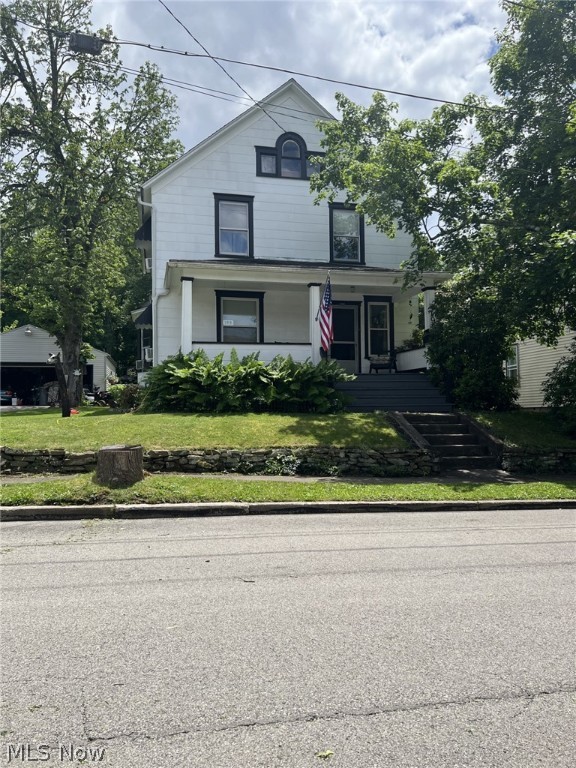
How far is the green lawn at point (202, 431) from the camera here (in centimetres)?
1197

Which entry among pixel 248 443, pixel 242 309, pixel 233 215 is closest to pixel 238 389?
pixel 248 443

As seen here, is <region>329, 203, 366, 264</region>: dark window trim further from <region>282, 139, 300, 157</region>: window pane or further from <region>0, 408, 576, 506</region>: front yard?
<region>0, 408, 576, 506</region>: front yard

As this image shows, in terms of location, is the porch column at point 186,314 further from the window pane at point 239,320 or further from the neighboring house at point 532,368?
the neighboring house at point 532,368

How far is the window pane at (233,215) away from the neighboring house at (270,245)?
3 cm

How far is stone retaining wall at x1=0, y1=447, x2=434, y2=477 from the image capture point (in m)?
11.2

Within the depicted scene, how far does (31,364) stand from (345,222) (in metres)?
28.5

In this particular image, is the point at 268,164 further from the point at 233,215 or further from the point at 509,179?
the point at 509,179

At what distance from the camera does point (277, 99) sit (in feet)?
68.1

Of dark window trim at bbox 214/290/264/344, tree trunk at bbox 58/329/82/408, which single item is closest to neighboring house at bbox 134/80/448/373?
dark window trim at bbox 214/290/264/344

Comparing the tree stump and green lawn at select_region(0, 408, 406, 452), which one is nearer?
the tree stump

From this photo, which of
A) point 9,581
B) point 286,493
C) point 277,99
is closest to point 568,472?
point 286,493

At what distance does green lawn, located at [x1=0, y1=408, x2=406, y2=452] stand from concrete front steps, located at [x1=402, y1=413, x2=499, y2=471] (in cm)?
92

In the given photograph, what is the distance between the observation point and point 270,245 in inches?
799

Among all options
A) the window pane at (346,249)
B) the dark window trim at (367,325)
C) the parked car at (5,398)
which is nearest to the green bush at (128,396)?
the dark window trim at (367,325)
